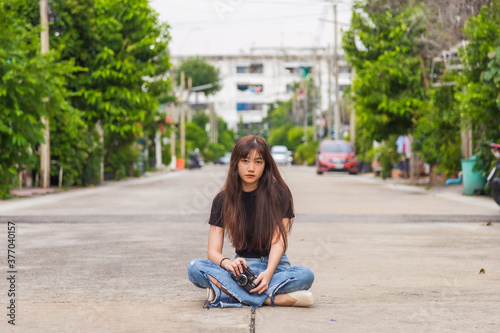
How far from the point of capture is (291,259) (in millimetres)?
9633

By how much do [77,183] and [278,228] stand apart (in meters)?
23.6

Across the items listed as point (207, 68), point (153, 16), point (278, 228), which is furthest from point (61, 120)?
point (207, 68)

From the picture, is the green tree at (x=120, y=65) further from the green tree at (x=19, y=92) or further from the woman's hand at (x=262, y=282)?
the woman's hand at (x=262, y=282)

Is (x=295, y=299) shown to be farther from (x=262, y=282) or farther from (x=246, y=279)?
(x=246, y=279)

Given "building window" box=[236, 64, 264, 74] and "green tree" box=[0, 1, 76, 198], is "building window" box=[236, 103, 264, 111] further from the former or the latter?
"green tree" box=[0, 1, 76, 198]

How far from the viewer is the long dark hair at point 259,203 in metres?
6.41

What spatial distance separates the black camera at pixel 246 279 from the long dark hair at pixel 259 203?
37cm

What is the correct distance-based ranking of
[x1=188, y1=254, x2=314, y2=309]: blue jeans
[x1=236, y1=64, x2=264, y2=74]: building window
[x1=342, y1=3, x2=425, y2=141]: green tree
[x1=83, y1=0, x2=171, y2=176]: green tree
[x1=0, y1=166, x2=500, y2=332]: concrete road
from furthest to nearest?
[x1=236, y1=64, x2=264, y2=74]: building window, [x1=83, y1=0, x2=171, y2=176]: green tree, [x1=342, y1=3, x2=425, y2=141]: green tree, [x1=188, y1=254, x2=314, y2=309]: blue jeans, [x1=0, y1=166, x2=500, y2=332]: concrete road

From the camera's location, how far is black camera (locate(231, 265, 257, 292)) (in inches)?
241

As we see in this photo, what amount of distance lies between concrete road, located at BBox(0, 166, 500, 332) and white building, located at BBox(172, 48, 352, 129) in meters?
91.4

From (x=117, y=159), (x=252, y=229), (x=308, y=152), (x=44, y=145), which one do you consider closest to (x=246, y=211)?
(x=252, y=229)

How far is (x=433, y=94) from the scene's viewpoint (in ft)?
82.4

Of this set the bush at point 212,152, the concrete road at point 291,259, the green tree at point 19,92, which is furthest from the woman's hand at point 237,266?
the bush at point 212,152

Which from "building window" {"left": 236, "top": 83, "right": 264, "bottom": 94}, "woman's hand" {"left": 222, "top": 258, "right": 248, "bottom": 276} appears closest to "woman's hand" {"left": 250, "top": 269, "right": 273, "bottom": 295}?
"woman's hand" {"left": 222, "top": 258, "right": 248, "bottom": 276}
